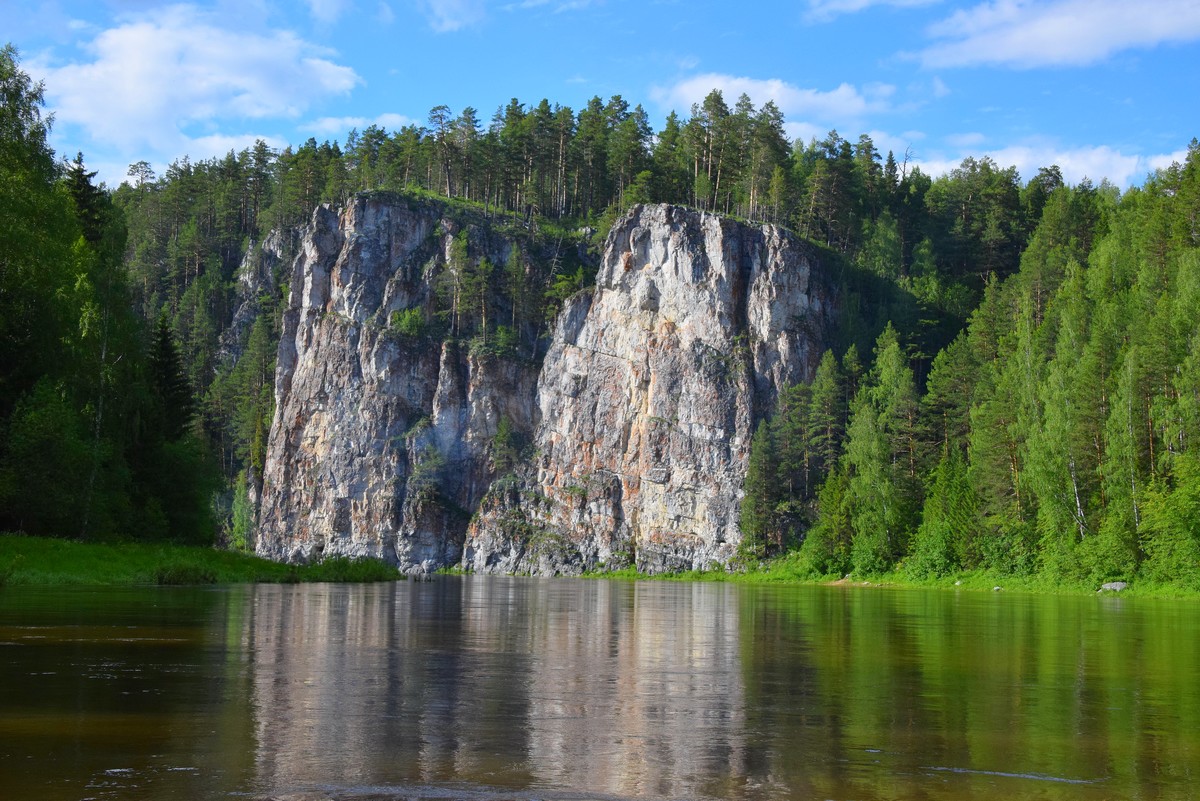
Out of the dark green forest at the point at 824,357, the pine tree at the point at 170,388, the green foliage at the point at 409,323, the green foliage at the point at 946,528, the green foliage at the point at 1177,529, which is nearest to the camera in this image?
the dark green forest at the point at 824,357

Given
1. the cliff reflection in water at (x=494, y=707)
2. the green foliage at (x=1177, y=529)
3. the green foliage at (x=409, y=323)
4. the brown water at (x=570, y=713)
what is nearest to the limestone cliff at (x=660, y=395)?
the green foliage at (x=409, y=323)

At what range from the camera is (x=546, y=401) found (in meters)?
120

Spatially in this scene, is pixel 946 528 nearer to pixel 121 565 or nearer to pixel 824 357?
pixel 824 357

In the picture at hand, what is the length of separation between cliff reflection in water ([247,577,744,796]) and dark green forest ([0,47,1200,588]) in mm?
22985

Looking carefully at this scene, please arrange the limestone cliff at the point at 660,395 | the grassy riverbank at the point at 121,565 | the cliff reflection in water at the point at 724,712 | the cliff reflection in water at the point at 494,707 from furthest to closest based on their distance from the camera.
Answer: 1. the limestone cliff at the point at 660,395
2. the grassy riverbank at the point at 121,565
3. the cliff reflection in water at the point at 494,707
4. the cliff reflection in water at the point at 724,712

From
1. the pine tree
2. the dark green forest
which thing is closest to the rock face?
the dark green forest

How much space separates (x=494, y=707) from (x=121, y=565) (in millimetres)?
28181

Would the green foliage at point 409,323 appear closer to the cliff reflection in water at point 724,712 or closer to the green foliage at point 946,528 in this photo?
the green foliage at point 946,528

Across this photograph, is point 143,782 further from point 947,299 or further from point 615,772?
point 947,299

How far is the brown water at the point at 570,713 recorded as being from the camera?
8.37m

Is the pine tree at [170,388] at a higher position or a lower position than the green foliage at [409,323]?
lower

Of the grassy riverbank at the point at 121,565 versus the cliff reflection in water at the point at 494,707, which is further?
the grassy riverbank at the point at 121,565

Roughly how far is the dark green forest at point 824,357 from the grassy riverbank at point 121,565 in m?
2.68

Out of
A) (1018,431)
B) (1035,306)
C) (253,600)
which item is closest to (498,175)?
(1035,306)
